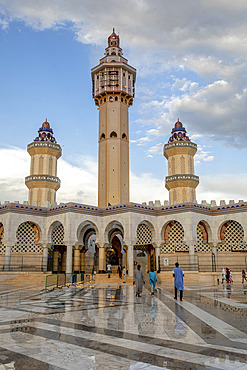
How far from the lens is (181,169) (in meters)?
37.4

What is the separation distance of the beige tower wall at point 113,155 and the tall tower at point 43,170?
5.43 m

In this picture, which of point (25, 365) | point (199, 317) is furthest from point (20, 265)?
point (25, 365)

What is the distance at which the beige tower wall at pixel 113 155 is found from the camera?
1378 inches

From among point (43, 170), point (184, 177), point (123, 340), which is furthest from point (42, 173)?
point (123, 340)

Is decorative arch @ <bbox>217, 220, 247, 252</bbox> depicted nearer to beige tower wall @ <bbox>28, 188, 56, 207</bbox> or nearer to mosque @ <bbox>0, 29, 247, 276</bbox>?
Answer: mosque @ <bbox>0, 29, 247, 276</bbox>

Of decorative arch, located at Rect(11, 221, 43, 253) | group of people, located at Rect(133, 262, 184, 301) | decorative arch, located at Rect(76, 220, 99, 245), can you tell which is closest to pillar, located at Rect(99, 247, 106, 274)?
decorative arch, located at Rect(76, 220, 99, 245)

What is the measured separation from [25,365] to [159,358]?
1.52 metres

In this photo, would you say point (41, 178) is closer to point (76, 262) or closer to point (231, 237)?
point (76, 262)

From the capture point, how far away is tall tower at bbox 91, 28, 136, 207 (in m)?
35.2

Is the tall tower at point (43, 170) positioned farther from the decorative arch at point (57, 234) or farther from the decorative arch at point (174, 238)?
the decorative arch at point (174, 238)

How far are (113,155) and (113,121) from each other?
157 inches

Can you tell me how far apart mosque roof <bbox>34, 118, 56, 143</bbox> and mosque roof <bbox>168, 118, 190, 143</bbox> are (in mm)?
13867

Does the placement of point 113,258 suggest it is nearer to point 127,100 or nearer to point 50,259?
point 50,259

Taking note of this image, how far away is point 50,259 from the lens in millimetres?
33438
